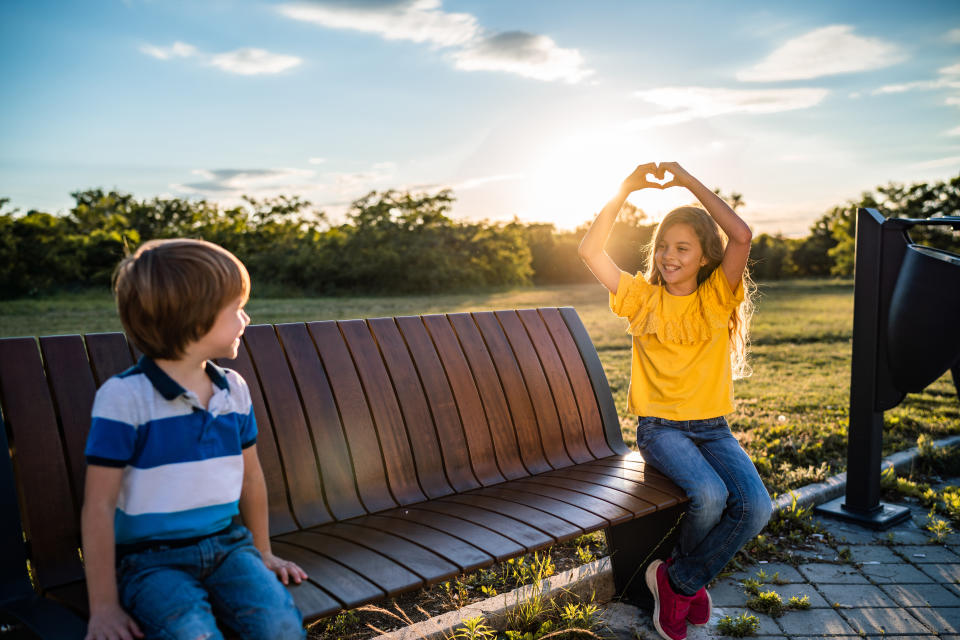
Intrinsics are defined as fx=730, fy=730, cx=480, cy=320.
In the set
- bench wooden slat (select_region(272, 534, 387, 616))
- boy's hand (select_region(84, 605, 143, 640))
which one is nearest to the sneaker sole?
bench wooden slat (select_region(272, 534, 387, 616))

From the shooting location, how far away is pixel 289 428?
Answer: 8.43ft

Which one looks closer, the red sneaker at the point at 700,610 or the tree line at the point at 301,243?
the red sneaker at the point at 700,610

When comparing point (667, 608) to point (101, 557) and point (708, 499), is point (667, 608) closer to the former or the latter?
point (708, 499)

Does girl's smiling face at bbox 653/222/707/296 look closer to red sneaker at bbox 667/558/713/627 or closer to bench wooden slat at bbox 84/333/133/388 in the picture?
red sneaker at bbox 667/558/713/627

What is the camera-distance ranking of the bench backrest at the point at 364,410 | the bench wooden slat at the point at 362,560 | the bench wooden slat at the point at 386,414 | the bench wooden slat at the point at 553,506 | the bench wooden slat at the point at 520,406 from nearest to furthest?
the bench wooden slat at the point at 362,560, the bench backrest at the point at 364,410, the bench wooden slat at the point at 553,506, the bench wooden slat at the point at 386,414, the bench wooden slat at the point at 520,406

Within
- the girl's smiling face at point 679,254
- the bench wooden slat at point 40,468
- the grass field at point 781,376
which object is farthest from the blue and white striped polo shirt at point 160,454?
the grass field at point 781,376

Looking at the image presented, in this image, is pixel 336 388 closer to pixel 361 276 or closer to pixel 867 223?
pixel 867 223

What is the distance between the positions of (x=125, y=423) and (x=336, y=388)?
3.31 ft

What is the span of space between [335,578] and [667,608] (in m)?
1.36

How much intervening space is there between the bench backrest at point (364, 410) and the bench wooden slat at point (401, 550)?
16cm

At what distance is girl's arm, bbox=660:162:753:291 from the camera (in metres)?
2.96

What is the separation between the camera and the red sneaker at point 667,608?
2.69 metres

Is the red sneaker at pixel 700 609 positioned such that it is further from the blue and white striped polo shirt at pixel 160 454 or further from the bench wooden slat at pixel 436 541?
the blue and white striped polo shirt at pixel 160 454

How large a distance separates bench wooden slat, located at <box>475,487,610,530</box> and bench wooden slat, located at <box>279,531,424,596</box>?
0.65 metres
